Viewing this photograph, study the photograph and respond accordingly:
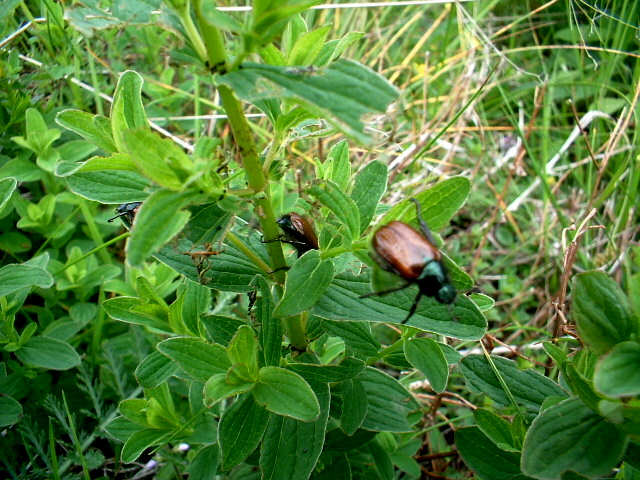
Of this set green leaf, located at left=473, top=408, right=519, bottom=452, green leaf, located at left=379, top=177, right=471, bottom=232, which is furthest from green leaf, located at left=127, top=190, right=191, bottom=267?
green leaf, located at left=473, top=408, right=519, bottom=452

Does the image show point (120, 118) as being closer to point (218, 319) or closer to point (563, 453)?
point (218, 319)

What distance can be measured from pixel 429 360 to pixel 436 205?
1.73ft

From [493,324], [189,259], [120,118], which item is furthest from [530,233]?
[120,118]

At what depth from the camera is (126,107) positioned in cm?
155

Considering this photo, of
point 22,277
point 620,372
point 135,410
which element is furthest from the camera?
point 22,277

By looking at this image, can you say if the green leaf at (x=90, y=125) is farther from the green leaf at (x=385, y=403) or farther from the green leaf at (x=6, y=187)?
the green leaf at (x=385, y=403)

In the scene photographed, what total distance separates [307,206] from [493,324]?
2078 millimetres

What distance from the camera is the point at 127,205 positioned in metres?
1.88

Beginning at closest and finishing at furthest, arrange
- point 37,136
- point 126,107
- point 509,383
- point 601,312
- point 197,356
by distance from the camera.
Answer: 1. point 601,312
2. point 126,107
3. point 197,356
4. point 509,383
5. point 37,136

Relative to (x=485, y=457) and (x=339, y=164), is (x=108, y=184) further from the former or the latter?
(x=485, y=457)

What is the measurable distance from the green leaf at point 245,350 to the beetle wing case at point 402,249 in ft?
1.46

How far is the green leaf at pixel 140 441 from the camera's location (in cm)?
190

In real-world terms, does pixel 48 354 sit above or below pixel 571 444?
below

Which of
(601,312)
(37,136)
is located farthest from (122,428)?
(601,312)
